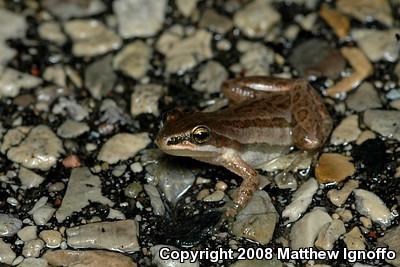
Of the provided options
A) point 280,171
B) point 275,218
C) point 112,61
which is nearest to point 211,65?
point 112,61

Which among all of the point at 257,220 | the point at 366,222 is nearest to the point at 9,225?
the point at 257,220

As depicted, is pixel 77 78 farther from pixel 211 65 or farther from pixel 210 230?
pixel 210 230

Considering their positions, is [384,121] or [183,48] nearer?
[384,121]

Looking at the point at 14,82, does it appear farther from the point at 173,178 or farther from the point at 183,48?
the point at 173,178

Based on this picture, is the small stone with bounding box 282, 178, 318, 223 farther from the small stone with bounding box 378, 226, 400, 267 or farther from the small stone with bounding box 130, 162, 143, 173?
the small stone with bounding box 130, 162, 143, 173

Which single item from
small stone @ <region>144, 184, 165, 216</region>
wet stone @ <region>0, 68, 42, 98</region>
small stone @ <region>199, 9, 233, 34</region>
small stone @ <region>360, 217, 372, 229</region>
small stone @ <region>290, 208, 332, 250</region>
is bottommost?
small stone @ <region>144, 184, 165, 216</region>

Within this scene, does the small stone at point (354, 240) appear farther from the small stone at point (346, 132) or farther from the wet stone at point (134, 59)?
the wet stone at point (134, 59)

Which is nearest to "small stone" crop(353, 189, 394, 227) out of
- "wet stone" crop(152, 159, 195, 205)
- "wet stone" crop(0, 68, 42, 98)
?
"wet stone" crop(152, 159, 195, 205)
